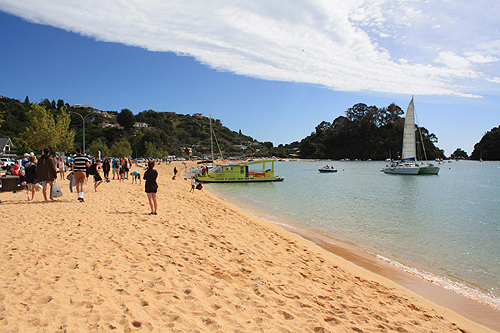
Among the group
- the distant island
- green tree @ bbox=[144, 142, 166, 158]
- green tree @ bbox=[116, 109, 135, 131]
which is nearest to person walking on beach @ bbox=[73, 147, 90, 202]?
the distant island

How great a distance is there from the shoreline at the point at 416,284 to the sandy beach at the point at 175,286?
0.45m

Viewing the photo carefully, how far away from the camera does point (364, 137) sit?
517 ft

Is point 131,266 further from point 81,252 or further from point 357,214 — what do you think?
point 357,214

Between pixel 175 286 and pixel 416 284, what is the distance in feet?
19.8

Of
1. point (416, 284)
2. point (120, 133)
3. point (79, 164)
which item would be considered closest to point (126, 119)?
point (120, 133)

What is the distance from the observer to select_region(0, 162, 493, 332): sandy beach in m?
3.36

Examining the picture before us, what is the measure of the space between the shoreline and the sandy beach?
1.47ft

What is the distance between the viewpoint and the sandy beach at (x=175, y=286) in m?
3.36

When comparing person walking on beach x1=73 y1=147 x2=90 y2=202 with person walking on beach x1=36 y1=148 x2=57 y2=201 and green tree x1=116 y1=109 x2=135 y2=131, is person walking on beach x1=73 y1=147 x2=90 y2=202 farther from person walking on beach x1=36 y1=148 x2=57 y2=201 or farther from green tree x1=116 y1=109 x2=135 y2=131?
green tree x1=116 y1=109 x2=135 y2=131

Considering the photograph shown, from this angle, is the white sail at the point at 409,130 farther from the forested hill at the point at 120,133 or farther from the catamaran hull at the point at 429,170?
the forested hill at the point at 120,133

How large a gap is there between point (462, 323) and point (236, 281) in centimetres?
412

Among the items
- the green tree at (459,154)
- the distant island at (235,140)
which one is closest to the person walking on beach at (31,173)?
the distant island at (235,140)

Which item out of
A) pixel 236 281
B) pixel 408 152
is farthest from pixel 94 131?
pixel 236 281

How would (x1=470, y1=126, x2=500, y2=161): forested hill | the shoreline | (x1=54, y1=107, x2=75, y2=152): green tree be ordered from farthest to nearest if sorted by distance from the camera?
(x1=470, y1=126, x2=500, y2=161): forested hill, (x1=54, y1=107, x2=75, y2=152): green tree, the shoreline
